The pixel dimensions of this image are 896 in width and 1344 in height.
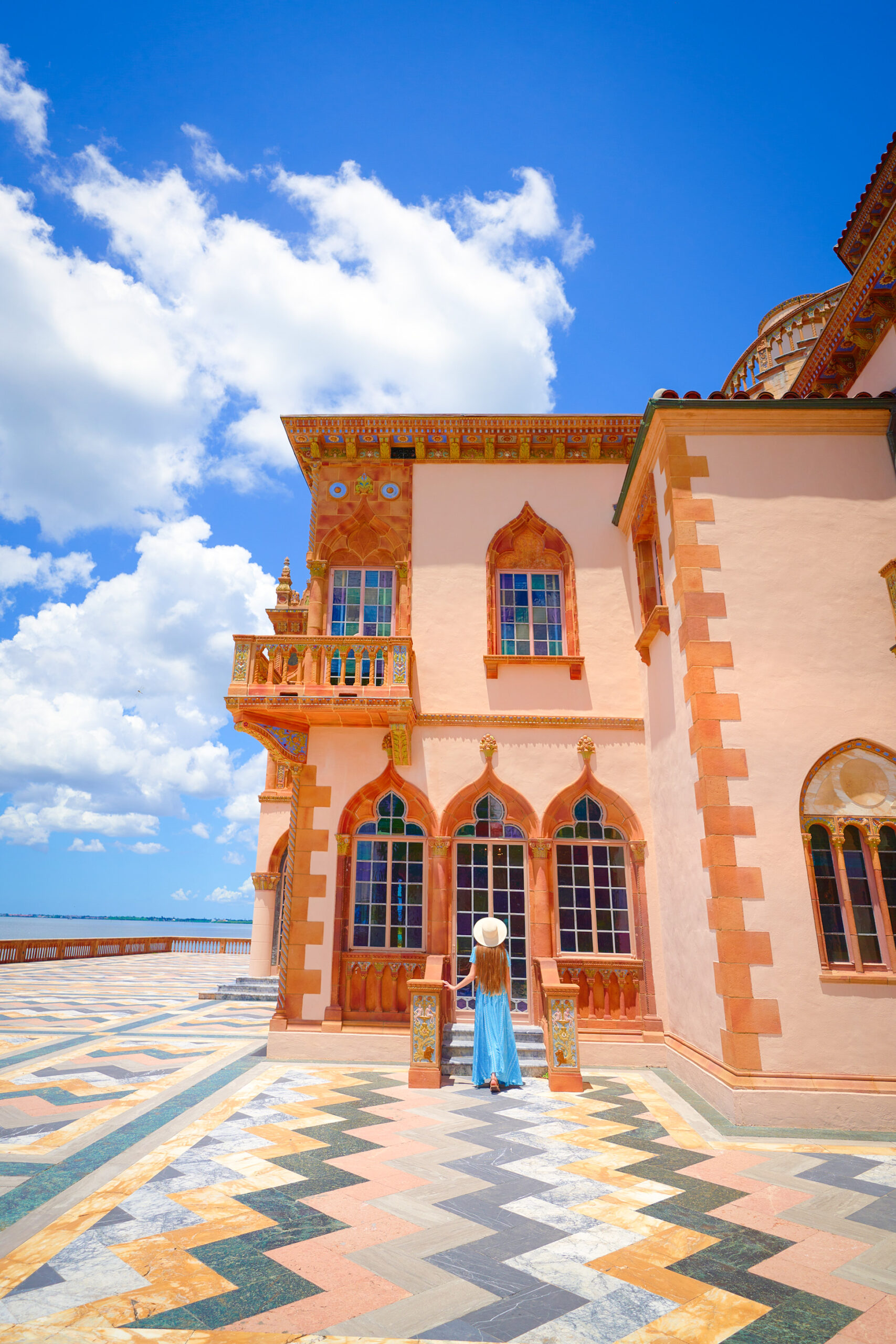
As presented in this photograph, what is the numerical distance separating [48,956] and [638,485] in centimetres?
2694

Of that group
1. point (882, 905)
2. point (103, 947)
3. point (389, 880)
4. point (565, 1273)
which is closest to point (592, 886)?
point (389, 880)

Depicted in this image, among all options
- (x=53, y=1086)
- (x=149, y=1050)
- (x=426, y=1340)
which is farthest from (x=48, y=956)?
(x=426, y=1340)

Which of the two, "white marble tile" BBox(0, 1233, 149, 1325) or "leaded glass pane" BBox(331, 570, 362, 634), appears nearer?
"white marble tile" BBox(0, 1233, 149, 1325)

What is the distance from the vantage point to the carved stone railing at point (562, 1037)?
28.3 ft

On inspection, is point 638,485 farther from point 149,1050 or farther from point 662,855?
point 149,1050

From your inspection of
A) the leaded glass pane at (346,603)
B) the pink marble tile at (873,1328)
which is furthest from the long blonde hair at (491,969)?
the pink marble tile at (873,1328)

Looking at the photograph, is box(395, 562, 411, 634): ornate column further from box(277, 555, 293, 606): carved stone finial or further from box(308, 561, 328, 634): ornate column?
box(277, 555, 293, 606): carved stone finial

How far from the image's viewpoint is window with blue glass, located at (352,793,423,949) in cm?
1076

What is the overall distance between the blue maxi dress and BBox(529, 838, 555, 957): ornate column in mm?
1432

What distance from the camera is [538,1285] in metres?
3.89

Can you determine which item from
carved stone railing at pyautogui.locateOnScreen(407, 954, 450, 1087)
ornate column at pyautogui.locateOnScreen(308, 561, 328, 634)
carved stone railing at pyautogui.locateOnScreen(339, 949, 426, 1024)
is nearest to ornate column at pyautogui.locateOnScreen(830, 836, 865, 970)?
carved stone railing at pyautogui.locateOnScreen(407, 954, 450, 1087)

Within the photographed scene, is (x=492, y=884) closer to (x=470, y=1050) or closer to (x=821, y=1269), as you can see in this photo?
(x=470, y=1050)

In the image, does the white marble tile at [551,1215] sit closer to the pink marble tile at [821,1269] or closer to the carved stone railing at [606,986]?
the pink marble tile at [821,1269]

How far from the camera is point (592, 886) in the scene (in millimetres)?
10812
